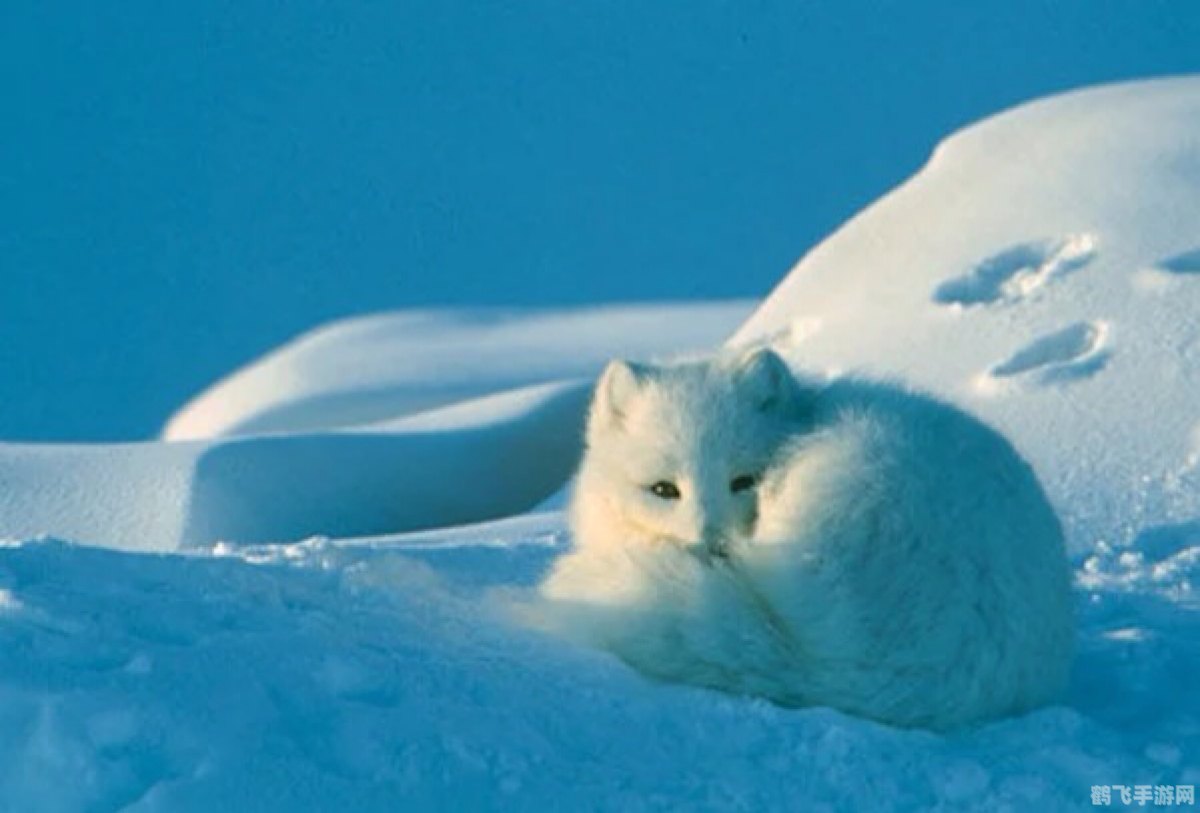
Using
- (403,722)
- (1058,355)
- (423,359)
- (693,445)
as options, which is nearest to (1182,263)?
(1058,355)

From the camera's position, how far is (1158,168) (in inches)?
212

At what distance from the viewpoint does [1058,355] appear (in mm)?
4699

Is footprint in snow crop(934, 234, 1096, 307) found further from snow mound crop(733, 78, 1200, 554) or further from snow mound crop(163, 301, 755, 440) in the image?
snow mound crop(163, 301, 755, 440)

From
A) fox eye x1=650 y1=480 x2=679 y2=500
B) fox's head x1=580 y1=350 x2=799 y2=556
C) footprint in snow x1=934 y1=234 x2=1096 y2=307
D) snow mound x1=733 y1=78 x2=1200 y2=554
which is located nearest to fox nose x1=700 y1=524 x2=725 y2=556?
fox's head x1=580 y1=350 x2=799 y2=556

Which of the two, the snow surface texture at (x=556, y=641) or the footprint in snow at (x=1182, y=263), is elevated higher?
the footprint in snow at (x=1182, y=263)

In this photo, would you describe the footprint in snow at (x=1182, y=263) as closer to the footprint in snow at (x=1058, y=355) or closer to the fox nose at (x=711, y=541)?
the footprint in snow at (x=1058, y=355)

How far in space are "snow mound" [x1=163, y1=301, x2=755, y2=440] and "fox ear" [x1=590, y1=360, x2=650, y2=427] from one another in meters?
3.97

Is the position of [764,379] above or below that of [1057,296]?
below

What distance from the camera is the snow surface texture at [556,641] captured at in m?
1.98

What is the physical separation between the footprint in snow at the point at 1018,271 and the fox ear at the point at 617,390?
239cm

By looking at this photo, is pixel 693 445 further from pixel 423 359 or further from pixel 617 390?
pixel 423 359

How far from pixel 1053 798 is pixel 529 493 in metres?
3.75

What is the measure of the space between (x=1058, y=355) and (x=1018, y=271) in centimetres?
52

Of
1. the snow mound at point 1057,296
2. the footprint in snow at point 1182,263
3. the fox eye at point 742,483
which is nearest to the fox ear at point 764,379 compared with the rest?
the fox eye at point 742,483
